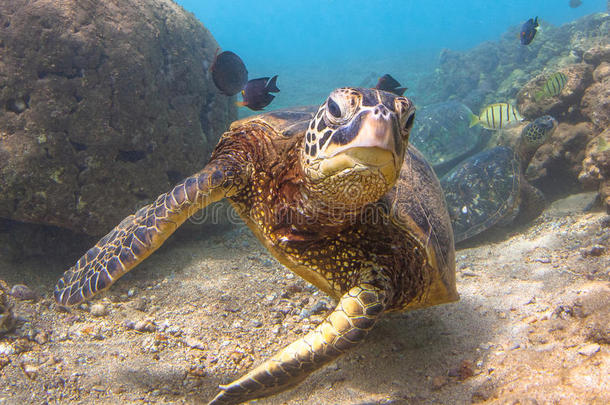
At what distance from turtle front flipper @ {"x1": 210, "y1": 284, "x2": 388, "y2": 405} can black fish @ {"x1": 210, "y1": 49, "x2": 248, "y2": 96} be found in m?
3.36

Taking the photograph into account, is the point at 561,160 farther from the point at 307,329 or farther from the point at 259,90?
the point at 307,329

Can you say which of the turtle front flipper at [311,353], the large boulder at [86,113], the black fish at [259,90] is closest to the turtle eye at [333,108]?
the turtle front flipper at [311,353]

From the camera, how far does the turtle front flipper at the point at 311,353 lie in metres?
1.96

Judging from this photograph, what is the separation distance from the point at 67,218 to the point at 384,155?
146 inches

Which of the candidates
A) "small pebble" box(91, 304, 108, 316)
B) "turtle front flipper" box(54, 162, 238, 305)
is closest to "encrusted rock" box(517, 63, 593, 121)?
"turtle front flipper" box(54, 162, 238, 305)

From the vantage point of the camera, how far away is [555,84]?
5.86m

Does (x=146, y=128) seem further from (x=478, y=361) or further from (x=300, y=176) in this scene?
(x=478, y=361)

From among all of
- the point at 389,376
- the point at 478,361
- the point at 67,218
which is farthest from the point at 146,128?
the point at 478,361

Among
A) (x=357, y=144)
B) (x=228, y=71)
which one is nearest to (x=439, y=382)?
(x=357, y=144)

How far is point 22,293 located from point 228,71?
129 inches

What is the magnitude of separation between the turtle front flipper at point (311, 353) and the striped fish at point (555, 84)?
20.1 ft

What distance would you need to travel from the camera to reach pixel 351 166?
Answer: 1.72 m

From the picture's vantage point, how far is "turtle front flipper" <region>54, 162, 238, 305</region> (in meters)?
2.54

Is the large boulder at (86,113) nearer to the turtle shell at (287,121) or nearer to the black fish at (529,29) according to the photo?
the turtle shell at (287,121)
